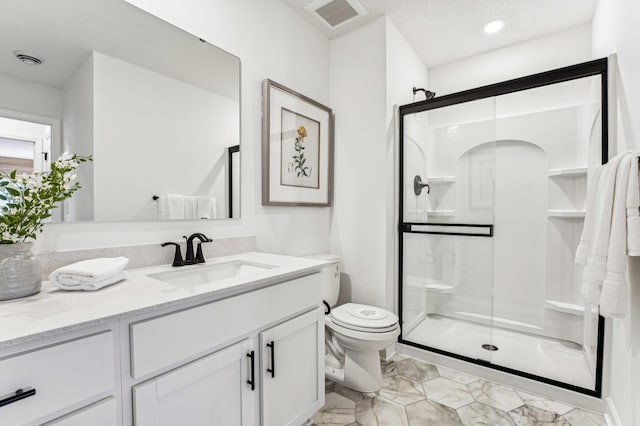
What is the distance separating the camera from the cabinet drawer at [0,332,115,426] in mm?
632

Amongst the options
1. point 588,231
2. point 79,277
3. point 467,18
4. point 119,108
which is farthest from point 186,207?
point 467,18

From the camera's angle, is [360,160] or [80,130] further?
[360,160]

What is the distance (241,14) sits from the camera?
181cm

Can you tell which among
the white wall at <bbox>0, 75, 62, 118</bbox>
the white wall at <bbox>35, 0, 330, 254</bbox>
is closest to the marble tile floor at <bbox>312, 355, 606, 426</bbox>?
the white wall at <bbox>35, 0, 330, 254</bbox>

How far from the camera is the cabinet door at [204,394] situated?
86 centimetres

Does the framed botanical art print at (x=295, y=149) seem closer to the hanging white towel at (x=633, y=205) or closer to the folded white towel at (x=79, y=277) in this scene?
the folded white towel at (x=79, y=277)

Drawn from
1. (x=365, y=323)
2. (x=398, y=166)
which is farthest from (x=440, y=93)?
(x=365, y=323)

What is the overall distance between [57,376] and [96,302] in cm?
21

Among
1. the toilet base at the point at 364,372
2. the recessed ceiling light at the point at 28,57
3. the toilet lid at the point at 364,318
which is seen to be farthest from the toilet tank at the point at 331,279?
the recessed ceiling light at the point at 28,57

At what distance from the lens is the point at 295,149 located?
216cm

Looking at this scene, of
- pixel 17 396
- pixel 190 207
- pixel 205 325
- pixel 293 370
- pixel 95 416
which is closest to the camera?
pixel 17 396

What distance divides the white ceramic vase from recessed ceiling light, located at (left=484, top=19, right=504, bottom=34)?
3070 mm

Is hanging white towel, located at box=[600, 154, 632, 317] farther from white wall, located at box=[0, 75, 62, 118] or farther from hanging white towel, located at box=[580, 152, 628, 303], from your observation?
white wall, located at box=[0, 75, 62, 118]

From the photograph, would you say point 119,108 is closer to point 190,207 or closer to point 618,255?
point 190,207
